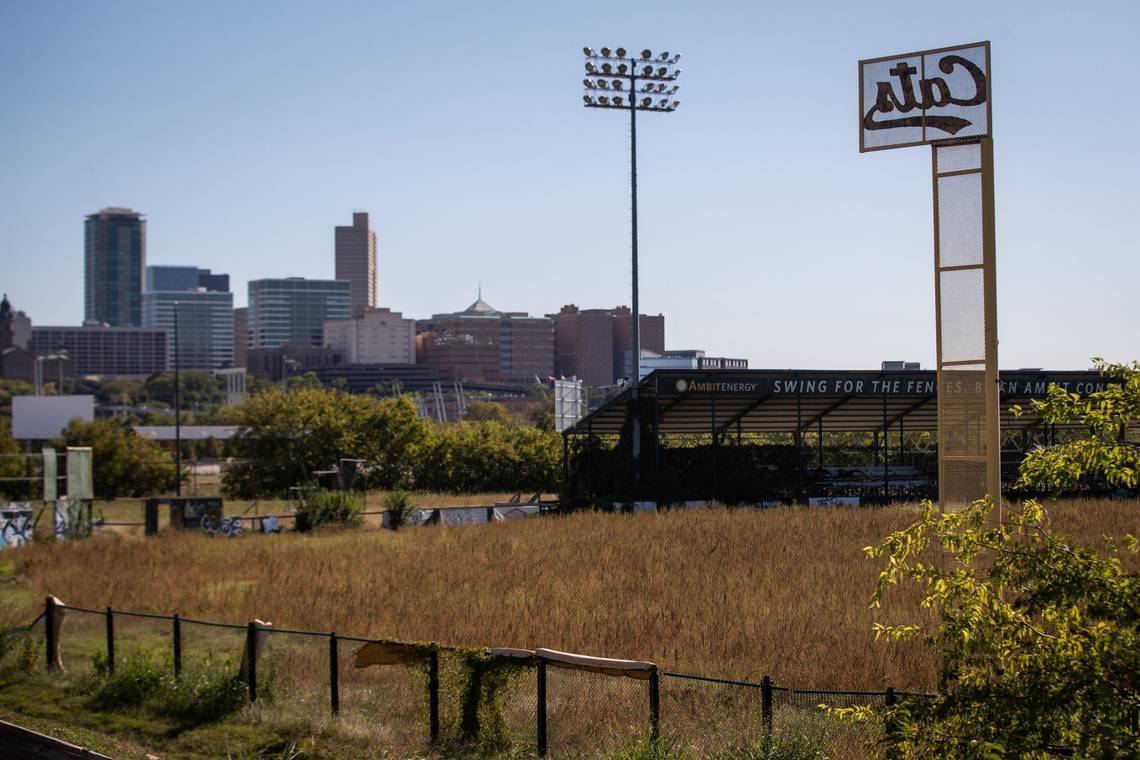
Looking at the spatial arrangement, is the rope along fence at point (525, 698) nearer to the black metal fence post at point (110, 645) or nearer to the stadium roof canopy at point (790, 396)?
the black metal fence post at point (110, 645)

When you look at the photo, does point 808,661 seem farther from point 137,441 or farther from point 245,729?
point 137,441

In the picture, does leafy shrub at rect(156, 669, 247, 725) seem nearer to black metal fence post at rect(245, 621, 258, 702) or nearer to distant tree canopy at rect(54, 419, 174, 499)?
black metal fence post at rect(245, 621, 258, 702)

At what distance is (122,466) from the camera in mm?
66875

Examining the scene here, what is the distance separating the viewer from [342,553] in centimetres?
2878

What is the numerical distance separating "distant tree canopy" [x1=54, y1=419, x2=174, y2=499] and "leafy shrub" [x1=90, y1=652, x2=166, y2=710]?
5342cm

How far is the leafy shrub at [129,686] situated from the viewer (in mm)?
15305

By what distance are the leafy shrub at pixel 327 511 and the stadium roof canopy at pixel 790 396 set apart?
32.2 ft

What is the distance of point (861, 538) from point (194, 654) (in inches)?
640

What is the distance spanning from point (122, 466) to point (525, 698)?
195ft

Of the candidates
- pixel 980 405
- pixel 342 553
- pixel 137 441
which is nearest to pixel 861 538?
pixel 342 553

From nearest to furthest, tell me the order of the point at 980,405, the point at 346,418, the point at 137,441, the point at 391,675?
the point at 980,405, the point at 391,675, the point at 346,418, the point at 137,441

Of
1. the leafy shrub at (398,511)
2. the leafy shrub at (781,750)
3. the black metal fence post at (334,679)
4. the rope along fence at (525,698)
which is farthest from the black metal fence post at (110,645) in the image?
the leafy shrub at (398,511)

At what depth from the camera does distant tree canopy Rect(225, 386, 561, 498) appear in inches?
2518

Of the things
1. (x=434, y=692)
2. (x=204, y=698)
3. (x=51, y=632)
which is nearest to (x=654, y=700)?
(x=434, y=692)
